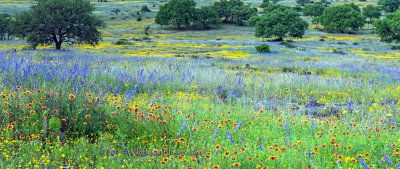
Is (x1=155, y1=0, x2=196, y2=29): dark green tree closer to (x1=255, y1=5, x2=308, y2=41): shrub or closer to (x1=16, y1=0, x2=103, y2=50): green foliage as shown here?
(x1=255, y1=5, x2=308, y2=41): shrub

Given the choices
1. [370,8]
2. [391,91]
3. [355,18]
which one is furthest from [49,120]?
[370,8]

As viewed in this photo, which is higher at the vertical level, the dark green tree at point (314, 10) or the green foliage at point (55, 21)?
the dark green tree at point (314, 10)

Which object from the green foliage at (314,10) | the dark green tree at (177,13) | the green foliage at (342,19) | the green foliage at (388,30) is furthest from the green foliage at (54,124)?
the green foliage at (314,10)

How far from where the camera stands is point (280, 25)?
4934 centimetres

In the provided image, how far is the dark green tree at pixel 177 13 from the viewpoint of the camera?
232ft

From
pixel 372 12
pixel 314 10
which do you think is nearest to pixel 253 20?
pixel 314 10

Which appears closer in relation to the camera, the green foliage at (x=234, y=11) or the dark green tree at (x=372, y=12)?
the green foliage at (x=234, y=11)

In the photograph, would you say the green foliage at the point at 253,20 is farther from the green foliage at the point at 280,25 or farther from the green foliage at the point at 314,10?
the green foliage at the point at 314,10

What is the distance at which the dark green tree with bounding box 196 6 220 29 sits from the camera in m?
72.5

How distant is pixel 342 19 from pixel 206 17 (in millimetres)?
29367

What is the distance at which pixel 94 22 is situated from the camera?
24.8 m

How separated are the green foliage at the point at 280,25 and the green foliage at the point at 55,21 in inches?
1238

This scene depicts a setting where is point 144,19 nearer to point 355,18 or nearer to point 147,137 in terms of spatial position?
point 355,18

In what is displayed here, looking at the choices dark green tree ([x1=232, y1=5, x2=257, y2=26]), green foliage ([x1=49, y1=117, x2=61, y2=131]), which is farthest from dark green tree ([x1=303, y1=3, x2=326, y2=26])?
green foliage ([x1=49, y1=117, x2=61, y2=131])
